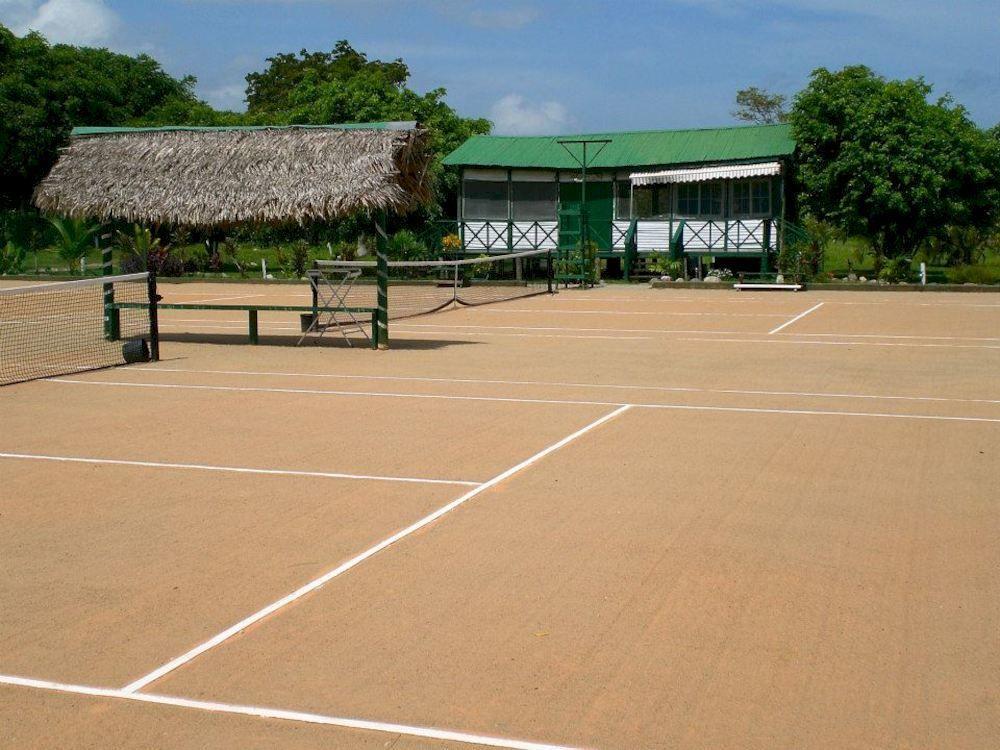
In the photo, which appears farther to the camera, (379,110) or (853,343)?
(379,110)

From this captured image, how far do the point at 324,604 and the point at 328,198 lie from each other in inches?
548

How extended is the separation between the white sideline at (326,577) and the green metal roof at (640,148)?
3332 centimetres

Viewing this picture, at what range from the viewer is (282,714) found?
525 cm

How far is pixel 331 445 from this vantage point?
37.4 ft

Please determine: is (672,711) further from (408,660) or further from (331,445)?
(331,445)

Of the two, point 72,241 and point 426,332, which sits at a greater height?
point 72,241

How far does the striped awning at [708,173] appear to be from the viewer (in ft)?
134

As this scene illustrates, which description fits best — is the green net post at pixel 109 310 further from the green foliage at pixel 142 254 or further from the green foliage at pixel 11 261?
the green foliage at pixel 11 261

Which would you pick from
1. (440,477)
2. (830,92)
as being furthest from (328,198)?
(830,92)

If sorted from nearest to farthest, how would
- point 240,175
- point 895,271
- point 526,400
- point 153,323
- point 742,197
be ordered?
point 526,400, point 153,323, point 240,175, point 895,271, point 742,197

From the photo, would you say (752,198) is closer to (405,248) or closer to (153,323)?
(405,248)

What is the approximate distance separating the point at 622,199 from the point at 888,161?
377 inches

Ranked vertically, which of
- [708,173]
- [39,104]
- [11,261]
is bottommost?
[11,261]

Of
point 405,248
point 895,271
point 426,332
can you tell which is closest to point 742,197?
point 895,271
